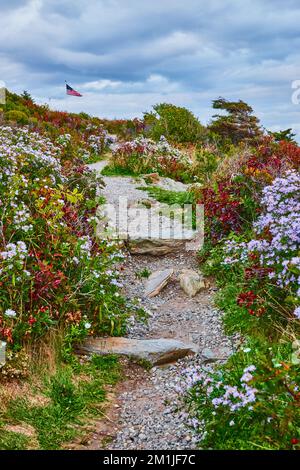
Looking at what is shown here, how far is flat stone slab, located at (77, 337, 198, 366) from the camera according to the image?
5.98 m

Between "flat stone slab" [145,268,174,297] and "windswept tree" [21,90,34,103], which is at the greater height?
"windswept tree" [21,90,34,103]

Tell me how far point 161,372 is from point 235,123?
20.4m

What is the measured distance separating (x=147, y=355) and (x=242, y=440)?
7.07 feet

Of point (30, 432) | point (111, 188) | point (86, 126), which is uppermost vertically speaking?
point (86, 126)

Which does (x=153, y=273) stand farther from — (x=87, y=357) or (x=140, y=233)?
(x=87, y=357)

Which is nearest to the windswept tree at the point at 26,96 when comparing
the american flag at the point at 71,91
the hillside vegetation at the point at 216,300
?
the american flag at the point at 71,91

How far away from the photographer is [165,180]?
14250 millimetres

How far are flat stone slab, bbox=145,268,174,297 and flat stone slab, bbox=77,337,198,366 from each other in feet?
6.73

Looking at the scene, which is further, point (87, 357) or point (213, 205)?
point (213, 205)

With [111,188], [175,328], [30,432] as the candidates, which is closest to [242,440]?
[30,432]

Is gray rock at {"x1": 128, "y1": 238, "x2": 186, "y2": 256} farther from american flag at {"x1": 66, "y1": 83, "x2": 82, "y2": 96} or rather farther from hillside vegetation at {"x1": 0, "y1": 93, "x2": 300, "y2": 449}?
american flag at {"x1": 66, "y1": 83, "x2": 82, "y2": 96}

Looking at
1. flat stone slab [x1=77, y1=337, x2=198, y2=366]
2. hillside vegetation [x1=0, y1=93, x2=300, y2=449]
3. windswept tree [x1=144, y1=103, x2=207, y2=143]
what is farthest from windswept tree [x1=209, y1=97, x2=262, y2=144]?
flat stone slab [x1=77, y1=337, x2=198, y2=366]

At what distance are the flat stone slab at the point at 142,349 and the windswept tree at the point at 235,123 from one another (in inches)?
743

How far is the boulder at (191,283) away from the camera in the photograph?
8.13 metres
